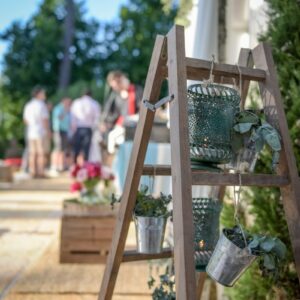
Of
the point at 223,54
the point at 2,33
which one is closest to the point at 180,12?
the point at 223,54

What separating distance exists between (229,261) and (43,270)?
6.35ft

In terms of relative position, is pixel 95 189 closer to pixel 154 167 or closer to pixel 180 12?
pixel 180 12

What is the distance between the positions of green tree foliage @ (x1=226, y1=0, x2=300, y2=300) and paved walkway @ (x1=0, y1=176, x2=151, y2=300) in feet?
2.59

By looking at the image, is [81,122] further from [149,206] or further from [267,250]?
[267,250]

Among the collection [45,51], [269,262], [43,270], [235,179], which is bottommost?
[43,270]

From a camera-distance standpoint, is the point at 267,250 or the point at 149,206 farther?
the point at 149,206

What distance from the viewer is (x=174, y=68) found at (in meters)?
1.32

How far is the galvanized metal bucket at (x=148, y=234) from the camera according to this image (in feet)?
5.29

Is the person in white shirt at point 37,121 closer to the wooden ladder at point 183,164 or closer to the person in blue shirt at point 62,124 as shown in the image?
the person in blue shirt at point 62,124

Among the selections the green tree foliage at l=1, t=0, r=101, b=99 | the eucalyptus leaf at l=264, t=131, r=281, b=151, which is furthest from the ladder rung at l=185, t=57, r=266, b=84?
the green tree foliage at l=1, t=0, r=101, b=99

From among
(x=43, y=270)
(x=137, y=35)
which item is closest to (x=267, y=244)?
(x=43, y=270)

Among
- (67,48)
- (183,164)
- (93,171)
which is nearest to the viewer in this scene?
(183,164)

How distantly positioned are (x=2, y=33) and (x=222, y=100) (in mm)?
21567

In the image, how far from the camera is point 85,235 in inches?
127
